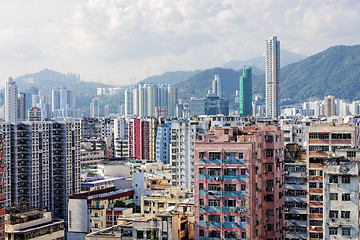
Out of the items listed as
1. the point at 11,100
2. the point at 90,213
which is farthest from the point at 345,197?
the point at 11,100

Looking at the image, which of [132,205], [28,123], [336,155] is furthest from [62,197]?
[336,155]

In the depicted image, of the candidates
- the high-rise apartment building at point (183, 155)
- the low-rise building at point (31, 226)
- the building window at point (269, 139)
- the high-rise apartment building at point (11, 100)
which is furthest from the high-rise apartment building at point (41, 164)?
the high-rise apartment building at point (11, 100)

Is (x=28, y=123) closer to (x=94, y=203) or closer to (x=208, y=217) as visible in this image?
(x=94, y=203)

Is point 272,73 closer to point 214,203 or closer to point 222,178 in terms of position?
point 222,178

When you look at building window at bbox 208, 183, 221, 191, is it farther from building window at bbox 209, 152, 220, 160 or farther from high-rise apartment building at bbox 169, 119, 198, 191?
high-rise apartment building at bbox 169, 119, 198, 191

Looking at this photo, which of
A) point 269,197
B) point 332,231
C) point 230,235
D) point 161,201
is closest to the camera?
point 332,231

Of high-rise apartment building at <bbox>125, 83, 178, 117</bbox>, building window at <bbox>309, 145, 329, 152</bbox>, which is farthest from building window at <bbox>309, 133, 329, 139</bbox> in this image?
high-rise apartment building at <bbox>125, 83, 178, 117</bbox>

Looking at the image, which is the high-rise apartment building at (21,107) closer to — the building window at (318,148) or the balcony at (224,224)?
the balcony at (224,224)
